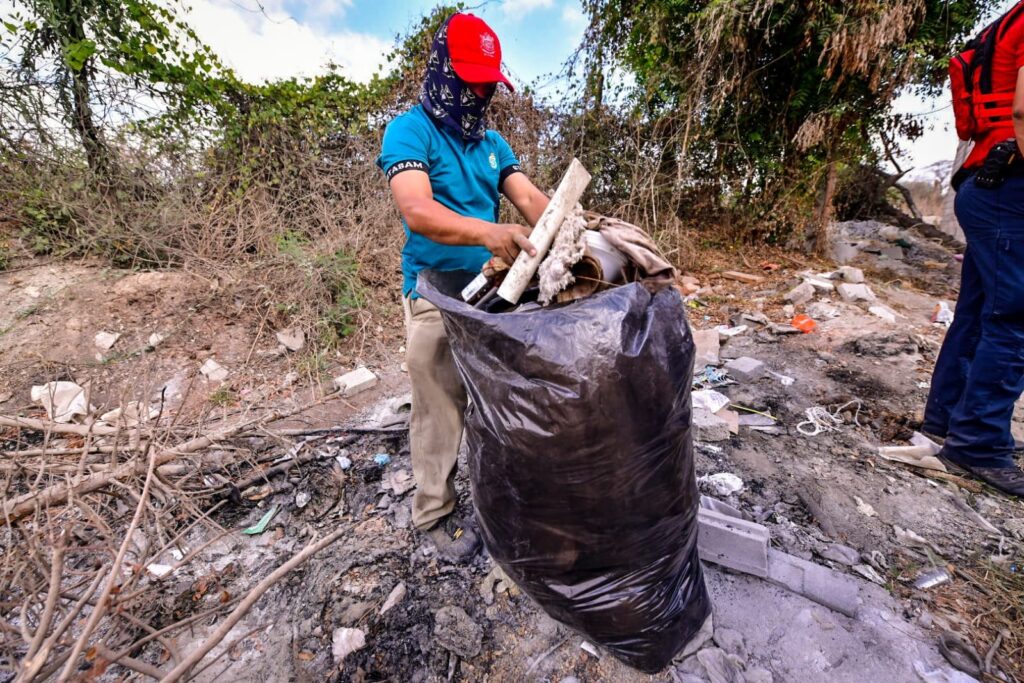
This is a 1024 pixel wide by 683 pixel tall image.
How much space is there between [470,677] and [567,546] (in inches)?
20.7

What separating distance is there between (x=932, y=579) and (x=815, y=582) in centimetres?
46

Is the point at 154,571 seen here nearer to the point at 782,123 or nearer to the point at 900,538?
the point at 900,538

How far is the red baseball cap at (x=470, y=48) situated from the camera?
4.16ft

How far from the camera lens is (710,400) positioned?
2322 mm

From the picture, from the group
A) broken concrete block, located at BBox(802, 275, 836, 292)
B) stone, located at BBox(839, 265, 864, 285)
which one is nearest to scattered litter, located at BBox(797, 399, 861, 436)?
broken concrete block, located at BBox(802, 275, 836, 292)

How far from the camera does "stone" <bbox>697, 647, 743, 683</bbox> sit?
110 cm

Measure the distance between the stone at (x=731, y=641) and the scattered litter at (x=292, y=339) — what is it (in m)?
3.09

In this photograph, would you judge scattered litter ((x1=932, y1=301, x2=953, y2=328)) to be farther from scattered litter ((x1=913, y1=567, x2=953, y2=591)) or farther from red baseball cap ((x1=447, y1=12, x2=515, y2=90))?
red baseball cap ((x1=447, y1=12, x2=515, y2=90))

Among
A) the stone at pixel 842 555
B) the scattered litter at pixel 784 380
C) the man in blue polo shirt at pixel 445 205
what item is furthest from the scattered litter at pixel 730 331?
the man in blue polo shirt at pixel 445 205

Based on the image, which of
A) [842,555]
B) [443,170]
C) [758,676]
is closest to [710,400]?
[842,555]

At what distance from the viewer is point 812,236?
5.34m

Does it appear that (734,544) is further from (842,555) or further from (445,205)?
(445,205)

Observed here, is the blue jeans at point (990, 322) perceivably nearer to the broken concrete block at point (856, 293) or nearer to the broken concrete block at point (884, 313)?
the broken concrete block at point (884, 313)

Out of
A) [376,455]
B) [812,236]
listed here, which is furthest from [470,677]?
[812,236]
